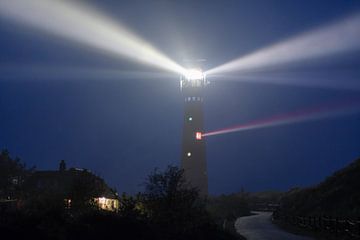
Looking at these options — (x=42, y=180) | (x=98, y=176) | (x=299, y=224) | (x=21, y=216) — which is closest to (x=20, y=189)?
(x=42, y=180)

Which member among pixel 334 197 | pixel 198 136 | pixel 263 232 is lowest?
pixel 263 232

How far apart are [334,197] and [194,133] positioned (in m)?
21.4

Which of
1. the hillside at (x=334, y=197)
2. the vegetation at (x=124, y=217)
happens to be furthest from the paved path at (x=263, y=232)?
the vegetation at (x=124, y=217)

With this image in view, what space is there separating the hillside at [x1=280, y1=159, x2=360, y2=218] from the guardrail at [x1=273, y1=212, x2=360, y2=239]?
290 cm

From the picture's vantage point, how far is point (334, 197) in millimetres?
47250

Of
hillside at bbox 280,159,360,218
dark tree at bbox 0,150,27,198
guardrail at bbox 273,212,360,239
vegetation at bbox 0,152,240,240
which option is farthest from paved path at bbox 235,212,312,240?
dark tree at bbox 0,150,27,198

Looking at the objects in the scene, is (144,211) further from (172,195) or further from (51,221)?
(51,221)

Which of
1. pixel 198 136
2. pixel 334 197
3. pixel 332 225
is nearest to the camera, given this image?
pixel 332 225

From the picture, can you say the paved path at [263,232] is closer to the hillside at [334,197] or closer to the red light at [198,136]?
the hillside at [334,197]

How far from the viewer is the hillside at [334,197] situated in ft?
140

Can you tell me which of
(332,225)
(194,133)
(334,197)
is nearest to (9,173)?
(194,133)

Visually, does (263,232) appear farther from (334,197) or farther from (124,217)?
(124,217)

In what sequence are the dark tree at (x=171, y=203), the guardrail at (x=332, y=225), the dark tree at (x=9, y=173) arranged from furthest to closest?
1. the dark tree at (x=9, y=173)
2. the guardrail at (x=332, y=225)
3. the dark tree at (x=171, y=203)

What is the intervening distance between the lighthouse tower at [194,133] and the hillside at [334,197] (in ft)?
33.9
